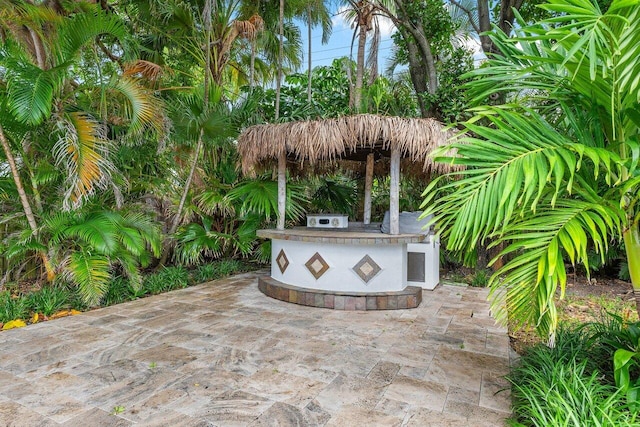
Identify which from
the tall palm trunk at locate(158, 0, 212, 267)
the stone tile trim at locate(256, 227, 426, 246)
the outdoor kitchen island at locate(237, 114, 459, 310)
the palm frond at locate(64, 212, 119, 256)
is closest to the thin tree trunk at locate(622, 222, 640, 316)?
the outdoor kitchen island at locate(237, 114, 459, 310)

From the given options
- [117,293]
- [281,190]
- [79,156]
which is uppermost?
[79,156]

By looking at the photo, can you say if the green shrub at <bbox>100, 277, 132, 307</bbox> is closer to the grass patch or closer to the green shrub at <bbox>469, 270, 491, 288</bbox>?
the grass patch

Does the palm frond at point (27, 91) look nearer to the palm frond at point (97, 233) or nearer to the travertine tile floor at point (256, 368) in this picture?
the palm frond at point (97, 233)

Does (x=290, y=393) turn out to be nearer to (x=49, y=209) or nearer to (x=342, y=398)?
(x=342, y=398)

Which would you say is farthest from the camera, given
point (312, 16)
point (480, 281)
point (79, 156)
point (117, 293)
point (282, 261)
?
point (312, 16)

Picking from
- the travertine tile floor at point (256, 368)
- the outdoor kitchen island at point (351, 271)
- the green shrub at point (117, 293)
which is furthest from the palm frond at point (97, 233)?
the outdoor kitchen island at point (351, 271)

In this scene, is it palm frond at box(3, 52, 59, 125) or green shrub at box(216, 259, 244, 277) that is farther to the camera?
green shrub at box(216, 259, 244, 277)

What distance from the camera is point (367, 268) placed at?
418 centimetres

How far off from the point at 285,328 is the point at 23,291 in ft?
11.6

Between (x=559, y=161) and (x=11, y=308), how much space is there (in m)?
5.03

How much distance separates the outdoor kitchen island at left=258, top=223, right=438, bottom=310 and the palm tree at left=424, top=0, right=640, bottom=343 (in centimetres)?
218

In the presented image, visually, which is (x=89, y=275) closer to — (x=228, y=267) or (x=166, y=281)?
(x=166, y=281)

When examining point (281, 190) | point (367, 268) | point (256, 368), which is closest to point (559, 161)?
point (256, 368)

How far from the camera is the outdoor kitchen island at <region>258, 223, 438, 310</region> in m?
4.09
